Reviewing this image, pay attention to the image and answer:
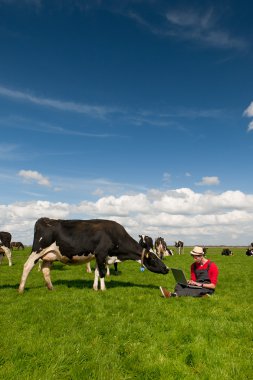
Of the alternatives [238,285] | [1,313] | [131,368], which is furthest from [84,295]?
[238,285]

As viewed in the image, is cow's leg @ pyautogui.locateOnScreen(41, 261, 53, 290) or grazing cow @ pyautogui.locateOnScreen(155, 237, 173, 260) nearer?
→ cow's leg @ pyautogui.locateOnScreen(41, 261, 53, 290)

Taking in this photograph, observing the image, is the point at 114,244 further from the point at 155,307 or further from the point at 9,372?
the point at 9,372

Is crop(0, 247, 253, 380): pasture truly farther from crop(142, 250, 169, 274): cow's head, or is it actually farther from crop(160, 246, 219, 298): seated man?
crop(142, 250, 169, 274): cow's head

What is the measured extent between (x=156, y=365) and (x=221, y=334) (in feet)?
8.75

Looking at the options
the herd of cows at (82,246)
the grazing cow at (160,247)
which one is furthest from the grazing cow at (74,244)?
the grazing cow at (160,247)

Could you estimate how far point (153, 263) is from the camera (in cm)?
1662

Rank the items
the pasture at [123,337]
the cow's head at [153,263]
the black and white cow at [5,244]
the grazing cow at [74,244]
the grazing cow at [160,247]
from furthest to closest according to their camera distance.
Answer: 1. the grazing cow at [160,247]
2. the black and white cow at [5,244]
3. the cow's head at [153,263]
4. the grazing cow at [74,244]
5. the pasture at [123,337]

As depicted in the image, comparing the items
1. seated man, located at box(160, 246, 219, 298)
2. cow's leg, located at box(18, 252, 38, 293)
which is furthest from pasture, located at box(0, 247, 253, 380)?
cow's leg, located at box(18, 252, 38, 293)

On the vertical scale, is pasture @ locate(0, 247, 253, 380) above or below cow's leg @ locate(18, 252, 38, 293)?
below

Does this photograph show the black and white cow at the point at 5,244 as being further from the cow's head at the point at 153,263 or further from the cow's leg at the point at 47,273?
the cow's head at the point at 153,263

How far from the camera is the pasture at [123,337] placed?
7.05 metres

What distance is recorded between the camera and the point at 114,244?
1619 cm

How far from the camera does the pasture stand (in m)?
7.05

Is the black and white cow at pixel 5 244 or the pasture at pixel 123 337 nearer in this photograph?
the pasture at pixel 123 337
